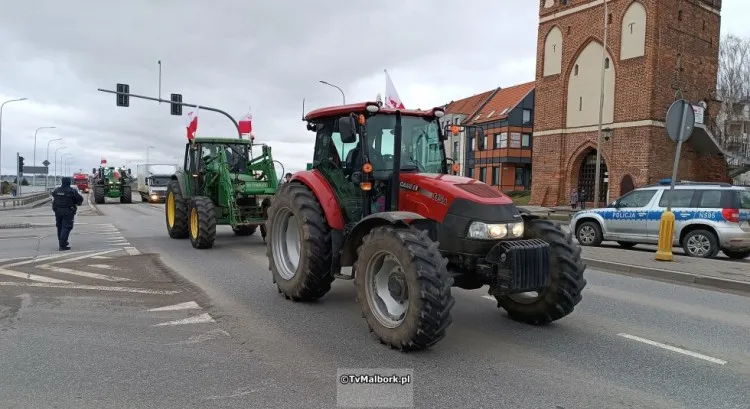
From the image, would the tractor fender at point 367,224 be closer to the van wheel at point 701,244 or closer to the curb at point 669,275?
the curb at point 669,275

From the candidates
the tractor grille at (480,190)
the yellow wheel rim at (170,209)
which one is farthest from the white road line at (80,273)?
the tractor grille at (480,190)

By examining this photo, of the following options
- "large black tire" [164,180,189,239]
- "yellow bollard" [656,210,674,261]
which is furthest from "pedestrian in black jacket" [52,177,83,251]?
"yellow bollard" [656,210,674,261]

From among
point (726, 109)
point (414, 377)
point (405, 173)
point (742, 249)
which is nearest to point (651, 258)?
point (742, 249)

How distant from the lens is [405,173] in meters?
5.75

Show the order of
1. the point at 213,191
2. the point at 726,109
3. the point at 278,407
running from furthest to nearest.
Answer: the point at 726,109, the point at 213,191, the point at 278,407

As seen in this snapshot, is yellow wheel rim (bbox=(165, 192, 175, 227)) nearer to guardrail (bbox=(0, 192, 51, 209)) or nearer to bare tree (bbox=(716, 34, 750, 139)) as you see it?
guardrail (bbox=(0, 192, 51, 209))

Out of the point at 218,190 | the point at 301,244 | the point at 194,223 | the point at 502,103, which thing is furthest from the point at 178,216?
the point at 502,103

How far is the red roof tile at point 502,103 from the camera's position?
2079 inches

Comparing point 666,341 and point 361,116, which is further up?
point 361,116

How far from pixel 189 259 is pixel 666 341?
8.00 meters

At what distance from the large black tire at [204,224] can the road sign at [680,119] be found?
9.30 m

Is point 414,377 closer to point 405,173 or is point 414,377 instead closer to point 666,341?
point 405,173

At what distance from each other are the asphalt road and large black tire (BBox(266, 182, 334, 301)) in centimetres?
25

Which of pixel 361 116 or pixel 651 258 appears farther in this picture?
pixel 651 258
